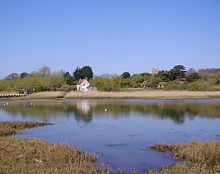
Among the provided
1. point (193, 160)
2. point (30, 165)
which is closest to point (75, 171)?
point (30, 165)

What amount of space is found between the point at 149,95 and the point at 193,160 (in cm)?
7593

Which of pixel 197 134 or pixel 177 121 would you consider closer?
pixel 197 134

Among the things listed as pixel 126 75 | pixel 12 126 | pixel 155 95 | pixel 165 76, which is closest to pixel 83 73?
pixel 126 75

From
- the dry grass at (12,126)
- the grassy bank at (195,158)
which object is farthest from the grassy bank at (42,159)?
the dry grass at (12,126)

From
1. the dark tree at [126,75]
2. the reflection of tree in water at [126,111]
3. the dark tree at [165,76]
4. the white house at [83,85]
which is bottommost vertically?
the reflection of tree in water at [126,111]

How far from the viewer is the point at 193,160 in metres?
17.3

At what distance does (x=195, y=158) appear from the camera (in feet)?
57.0

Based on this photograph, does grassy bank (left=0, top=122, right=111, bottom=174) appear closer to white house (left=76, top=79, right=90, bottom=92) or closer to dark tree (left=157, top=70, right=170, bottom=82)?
dark tree (left=157, top=70, right=170, bottom=82)

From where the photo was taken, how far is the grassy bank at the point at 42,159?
14.2 meters

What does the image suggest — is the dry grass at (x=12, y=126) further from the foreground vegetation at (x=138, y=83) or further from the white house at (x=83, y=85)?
the white house at (x=83, y=85)

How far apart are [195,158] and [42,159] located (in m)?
6.96

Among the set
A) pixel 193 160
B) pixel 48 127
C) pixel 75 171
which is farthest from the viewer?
pixel 48 127

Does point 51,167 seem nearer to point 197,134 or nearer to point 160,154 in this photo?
point 160,154

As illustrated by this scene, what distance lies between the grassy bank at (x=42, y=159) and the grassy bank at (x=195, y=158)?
9.70 feet
